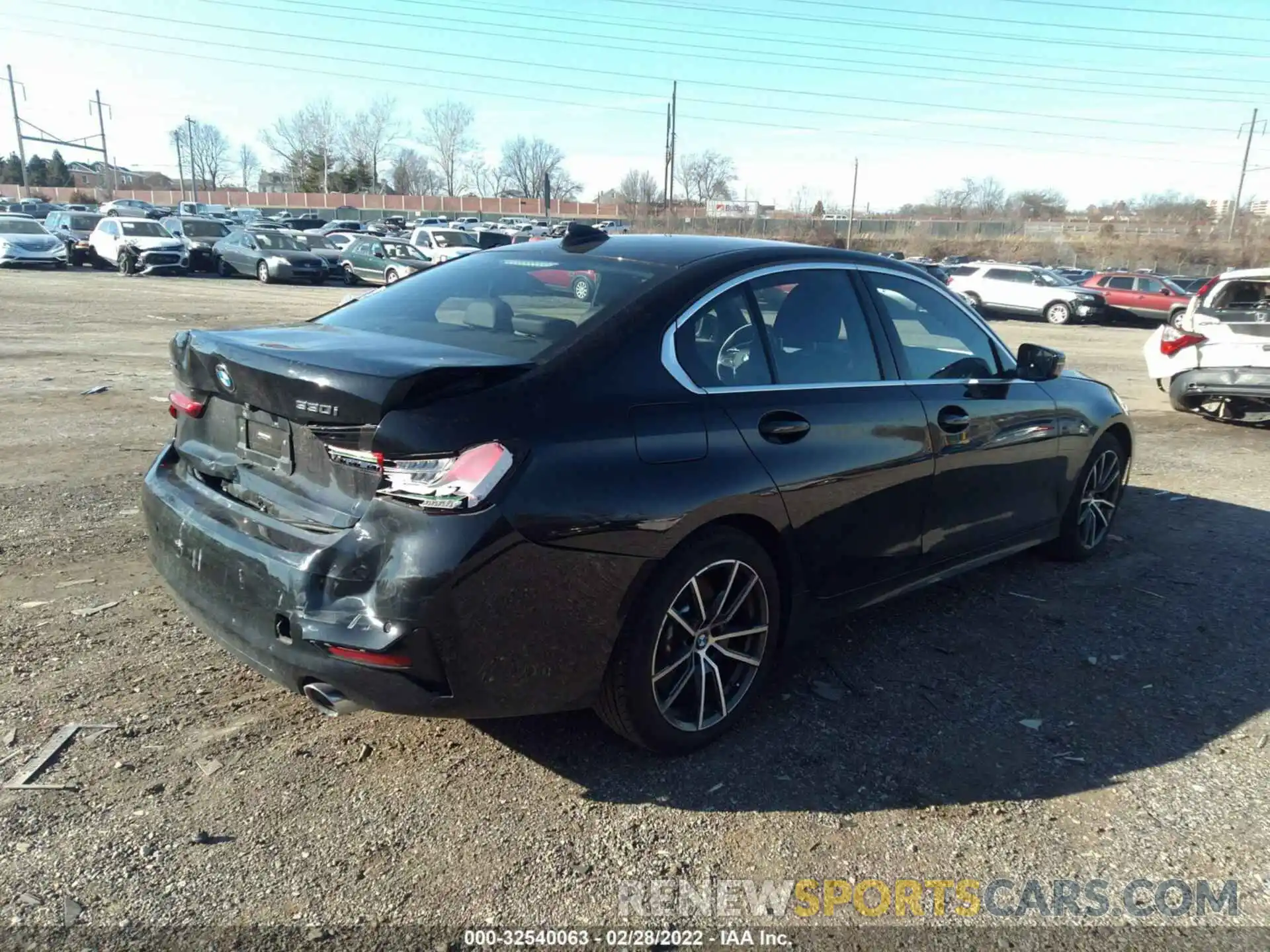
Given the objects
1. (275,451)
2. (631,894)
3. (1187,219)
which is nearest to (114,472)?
(275,451)

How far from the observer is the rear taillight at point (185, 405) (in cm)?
339

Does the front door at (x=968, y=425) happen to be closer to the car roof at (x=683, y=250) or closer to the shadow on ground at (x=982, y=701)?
the car roof at (x=683, y=250)

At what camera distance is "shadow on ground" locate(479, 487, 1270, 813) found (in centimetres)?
316

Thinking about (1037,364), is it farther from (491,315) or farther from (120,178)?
(120,178)

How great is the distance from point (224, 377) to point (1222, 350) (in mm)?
10292

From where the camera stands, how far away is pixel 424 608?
8.47 ft

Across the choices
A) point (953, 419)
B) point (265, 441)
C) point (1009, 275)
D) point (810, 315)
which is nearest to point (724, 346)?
point (810, 315)

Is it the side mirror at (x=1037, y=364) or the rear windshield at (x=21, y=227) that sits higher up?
the side mirror at (x=1037, y=364)

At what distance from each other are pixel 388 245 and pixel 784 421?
2702 cm

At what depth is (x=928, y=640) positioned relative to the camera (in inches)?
170

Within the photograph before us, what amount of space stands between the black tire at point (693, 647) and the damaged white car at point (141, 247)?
28.9m

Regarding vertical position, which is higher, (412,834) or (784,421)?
(784,421)

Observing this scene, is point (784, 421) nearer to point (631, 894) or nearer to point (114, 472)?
point (631, 894)

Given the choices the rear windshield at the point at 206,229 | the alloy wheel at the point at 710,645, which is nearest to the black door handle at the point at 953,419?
the alloy wheel at the point at 710,645
